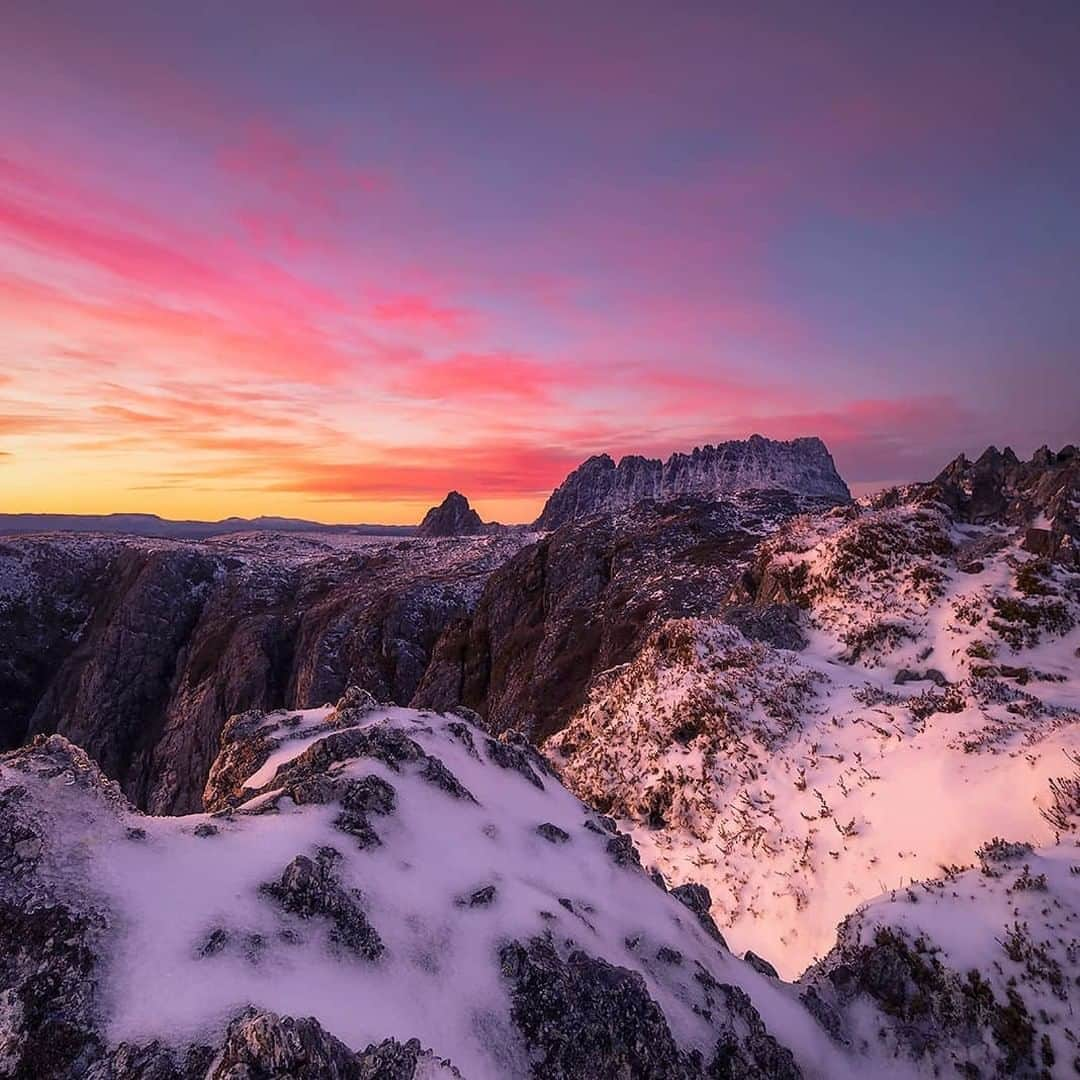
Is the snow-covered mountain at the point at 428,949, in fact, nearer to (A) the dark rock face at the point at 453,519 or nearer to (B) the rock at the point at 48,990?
(B) the rock at the point at 48,990

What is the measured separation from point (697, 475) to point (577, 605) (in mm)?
136029

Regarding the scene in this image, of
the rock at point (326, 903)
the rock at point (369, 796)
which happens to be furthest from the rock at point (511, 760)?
the rock at point (326, 903)

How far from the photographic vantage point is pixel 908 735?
17.5 m

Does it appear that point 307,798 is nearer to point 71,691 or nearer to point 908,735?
point 908,735

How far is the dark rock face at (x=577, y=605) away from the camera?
49.0 meters

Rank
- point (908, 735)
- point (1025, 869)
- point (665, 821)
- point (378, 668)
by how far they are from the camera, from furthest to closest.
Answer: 1. point (378, 668)
2. point (665, 821)
3. point (908, 735)
4. point (1025, 869)

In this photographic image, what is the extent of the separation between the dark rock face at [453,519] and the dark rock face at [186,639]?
72.8m

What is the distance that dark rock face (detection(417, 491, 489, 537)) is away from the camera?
7328 inches

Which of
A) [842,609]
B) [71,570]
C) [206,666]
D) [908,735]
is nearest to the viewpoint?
[908,735]

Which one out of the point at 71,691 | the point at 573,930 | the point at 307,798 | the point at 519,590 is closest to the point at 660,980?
the point at 573,930

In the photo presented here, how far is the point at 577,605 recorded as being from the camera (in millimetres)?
59438

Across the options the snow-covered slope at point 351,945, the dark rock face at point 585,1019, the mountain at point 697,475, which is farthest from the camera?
the mountain at point 697,475

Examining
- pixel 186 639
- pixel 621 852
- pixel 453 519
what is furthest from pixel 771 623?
pixel 453 519

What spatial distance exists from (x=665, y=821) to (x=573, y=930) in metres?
11.5
